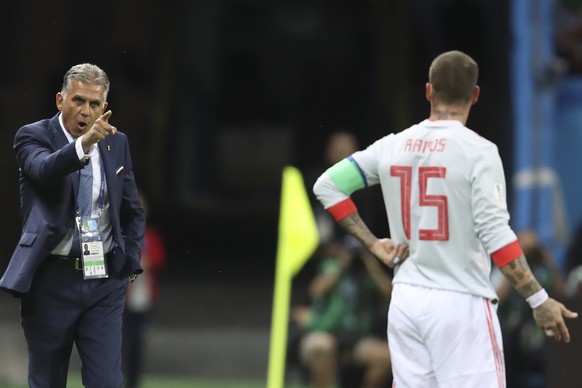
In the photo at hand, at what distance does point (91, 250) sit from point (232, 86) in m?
17.5

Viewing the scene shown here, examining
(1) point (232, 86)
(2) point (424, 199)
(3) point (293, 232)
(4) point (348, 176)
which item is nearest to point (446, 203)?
(2) point (424, 199)

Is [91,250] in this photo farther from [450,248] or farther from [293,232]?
[293,232]

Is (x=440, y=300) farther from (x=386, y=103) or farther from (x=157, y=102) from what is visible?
(x=157, y=102)

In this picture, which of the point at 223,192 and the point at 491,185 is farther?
the point at 223,192

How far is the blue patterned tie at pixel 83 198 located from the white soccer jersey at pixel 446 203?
4.42ft

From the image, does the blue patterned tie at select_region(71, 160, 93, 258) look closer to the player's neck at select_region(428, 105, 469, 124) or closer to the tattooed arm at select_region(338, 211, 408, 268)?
the tattooed arm at select_region(338, 211, 408, 268)

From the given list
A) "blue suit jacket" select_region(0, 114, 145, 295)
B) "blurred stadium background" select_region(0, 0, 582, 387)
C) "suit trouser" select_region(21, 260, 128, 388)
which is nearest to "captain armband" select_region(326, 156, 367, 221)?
"blue suit jacket" select_region(0, 114, 145, 295)

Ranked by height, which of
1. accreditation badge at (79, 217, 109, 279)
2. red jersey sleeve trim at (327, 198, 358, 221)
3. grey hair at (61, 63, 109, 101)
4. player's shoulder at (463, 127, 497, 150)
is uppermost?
grey hair at (61, 63, 109, 101)

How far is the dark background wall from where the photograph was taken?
46.2 ft

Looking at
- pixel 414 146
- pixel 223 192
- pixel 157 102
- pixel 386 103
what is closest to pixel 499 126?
Result: pixel 386 103

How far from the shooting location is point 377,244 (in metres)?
6.59

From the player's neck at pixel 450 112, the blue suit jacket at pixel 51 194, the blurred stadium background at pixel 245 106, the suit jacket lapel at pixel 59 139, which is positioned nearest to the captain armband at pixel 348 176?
the player's neck at pixel 450 112

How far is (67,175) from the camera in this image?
20.4 ft

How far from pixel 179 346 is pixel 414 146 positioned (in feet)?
26.4
